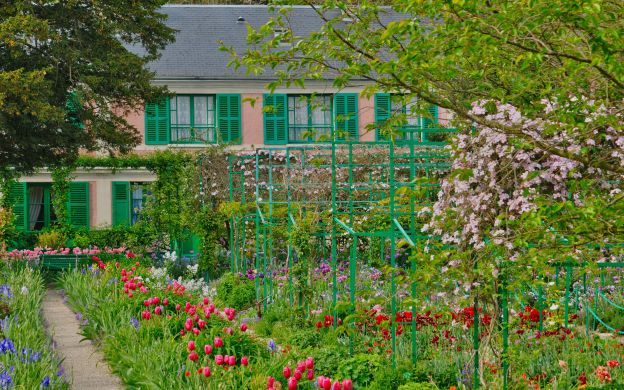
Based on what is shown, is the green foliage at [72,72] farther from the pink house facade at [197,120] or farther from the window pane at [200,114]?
the window pane at [200,114]

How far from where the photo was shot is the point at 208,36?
2345cm

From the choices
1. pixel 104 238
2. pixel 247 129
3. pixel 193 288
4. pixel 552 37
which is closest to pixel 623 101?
pixel 552 37

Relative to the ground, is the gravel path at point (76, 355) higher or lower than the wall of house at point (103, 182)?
lower

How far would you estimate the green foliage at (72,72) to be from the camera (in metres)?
13.7

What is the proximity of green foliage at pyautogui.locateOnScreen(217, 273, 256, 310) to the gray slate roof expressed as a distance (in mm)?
10465

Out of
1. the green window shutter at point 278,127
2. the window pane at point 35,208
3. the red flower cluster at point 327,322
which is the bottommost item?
the red flower cluster at point 327,322

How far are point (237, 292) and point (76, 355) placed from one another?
3566mm

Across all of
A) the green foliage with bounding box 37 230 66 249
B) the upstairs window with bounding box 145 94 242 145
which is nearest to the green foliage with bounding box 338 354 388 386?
the green foliage with bounding box 37 230 66 249

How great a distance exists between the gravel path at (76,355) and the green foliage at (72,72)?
14.3 feet

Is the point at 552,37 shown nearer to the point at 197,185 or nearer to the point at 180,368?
the point at 180,368

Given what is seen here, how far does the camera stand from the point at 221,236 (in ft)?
49.8

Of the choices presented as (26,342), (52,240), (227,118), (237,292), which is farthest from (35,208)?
(26,342)

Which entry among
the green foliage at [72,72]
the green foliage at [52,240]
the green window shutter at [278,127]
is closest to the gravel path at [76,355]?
the green foliage at [72,72]

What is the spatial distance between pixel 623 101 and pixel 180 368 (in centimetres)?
326
